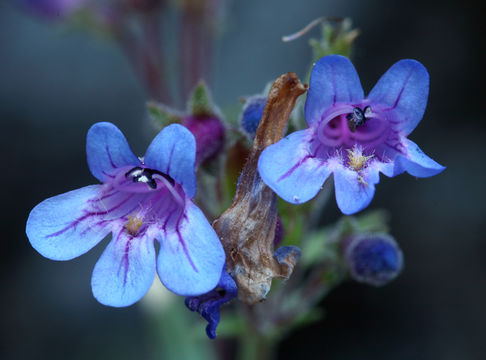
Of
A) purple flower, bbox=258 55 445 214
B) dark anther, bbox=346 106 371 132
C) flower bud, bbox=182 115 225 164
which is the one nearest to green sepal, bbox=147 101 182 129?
flower bud, bbox=182 115 225 164

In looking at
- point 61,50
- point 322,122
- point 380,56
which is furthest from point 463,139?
point 61,50

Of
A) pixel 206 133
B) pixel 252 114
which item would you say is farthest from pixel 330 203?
pixel 252 114

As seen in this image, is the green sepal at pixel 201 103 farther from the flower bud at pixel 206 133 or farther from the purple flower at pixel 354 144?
the purple flower at pixel 354 144

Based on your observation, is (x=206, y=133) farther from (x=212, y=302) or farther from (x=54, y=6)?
(x=54, y=6)

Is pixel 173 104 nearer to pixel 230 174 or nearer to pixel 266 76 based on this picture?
pixel 266 76

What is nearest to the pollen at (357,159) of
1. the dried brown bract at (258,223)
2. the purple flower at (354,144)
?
the purple flower at (354,144)

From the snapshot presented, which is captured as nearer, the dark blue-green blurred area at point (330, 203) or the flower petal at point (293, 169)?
the flower petal at point (293, 169)

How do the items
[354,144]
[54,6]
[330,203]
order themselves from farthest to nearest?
[330,203] → [54,6] → [354,144]
